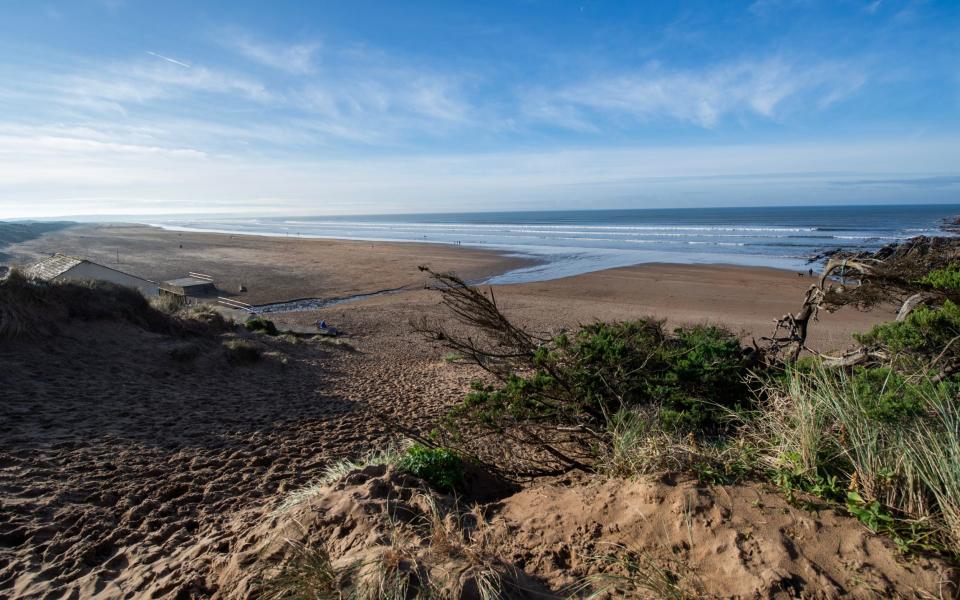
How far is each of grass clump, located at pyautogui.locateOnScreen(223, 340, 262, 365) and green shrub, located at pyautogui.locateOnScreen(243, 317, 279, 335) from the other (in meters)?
3.17

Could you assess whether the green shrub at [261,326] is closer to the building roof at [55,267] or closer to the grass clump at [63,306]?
the grass clump at [63,306]

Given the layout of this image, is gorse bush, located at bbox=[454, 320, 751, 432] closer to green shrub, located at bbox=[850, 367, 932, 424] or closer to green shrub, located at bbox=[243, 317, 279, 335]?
green shrub, located at bbox=[850, 367, 932, 424]

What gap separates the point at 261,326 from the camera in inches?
591

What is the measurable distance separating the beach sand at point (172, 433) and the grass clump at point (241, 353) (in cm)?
27

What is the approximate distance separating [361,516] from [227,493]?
8.23 ft

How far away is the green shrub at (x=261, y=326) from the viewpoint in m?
14.8

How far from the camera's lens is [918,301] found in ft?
18.2

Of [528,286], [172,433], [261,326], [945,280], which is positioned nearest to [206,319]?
[261,326]

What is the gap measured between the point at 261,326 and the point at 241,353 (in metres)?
4.01

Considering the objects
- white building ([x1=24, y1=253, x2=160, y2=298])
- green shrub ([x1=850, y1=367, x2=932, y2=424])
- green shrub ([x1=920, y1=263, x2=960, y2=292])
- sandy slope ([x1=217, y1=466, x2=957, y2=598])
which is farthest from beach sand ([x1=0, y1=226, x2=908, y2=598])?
white building ([x1=24, y1=253, x2=160, y2=298])

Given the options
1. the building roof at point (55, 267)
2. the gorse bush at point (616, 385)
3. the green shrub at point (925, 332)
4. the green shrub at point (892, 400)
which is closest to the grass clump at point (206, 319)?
the building roof at point (55, 267)

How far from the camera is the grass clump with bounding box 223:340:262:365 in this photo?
434 inches

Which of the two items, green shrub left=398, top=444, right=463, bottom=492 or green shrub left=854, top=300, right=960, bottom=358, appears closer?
green shrub left=398, top=444, right=463, bottom=492

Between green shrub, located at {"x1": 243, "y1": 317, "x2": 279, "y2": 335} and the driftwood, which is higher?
the driftwood
